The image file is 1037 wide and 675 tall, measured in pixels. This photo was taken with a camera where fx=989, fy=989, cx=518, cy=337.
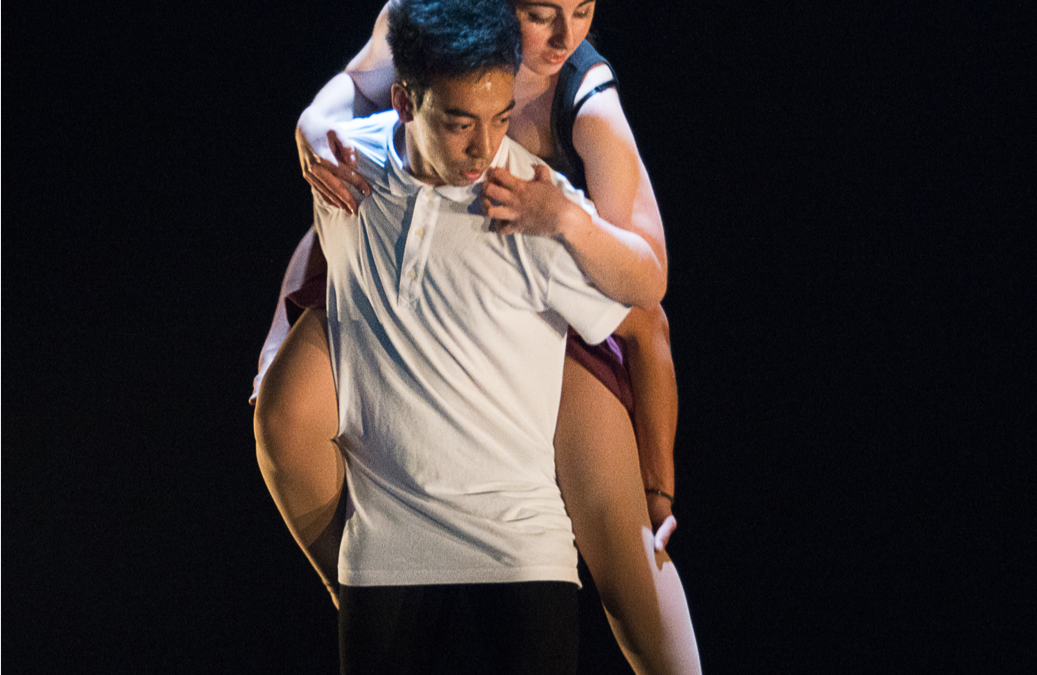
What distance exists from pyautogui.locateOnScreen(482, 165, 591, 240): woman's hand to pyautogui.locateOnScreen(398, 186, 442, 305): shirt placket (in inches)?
3.8

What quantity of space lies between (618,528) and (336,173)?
0.80 meters

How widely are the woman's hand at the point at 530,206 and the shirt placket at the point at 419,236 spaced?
0.10 m

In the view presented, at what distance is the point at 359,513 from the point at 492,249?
1.64 feet

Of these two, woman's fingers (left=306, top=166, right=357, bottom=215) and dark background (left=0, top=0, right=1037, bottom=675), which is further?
dark background (left=0, top=0, right=1037, bottom=675)

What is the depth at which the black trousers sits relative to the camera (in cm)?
155

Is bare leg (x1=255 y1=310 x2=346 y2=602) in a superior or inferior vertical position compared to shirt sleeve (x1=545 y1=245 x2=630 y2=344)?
inferior

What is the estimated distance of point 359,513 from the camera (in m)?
1.67

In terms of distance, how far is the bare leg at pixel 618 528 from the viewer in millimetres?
1751

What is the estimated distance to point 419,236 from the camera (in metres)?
1.66

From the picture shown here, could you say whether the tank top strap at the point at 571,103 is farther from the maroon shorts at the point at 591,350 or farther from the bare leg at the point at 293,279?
the bare leg at the point at 293,279

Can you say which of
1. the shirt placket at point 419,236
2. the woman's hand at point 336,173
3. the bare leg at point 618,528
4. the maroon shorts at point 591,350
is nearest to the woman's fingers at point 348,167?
the woman's hand at point 336,173

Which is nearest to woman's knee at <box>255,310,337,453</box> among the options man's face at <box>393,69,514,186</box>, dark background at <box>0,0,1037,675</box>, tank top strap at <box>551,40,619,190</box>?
man's face at <box>393,69,514,186</box>

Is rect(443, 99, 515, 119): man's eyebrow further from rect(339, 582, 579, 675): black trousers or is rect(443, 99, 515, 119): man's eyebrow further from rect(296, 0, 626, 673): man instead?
rect(339, 582, 579, 675): black trousers

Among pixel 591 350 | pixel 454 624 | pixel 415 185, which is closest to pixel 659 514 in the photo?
pixel 591 350
